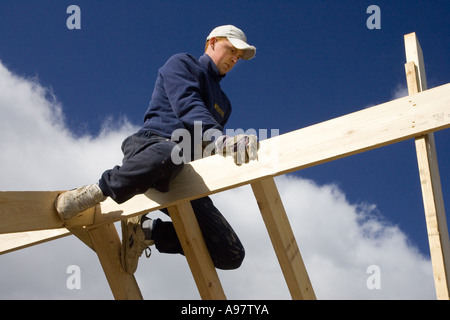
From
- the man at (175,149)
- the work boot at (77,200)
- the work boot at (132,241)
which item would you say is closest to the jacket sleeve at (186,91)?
the man at (175,149)

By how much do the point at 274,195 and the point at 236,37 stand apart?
31.9 inches

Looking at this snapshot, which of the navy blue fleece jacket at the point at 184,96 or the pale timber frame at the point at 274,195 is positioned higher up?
the navy blue fleece jacket at the point at 184,96

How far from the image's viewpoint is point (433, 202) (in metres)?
1.93

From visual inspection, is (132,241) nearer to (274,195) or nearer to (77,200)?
(77,200)

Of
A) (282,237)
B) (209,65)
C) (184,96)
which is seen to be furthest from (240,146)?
(209,65)

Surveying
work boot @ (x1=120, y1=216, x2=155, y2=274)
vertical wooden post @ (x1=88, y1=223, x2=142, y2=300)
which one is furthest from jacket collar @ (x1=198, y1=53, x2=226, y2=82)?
vertical wooden post @ (x1=88, y1=223, x2=142, y2=300)

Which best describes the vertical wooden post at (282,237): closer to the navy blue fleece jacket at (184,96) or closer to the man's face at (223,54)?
the navy blue fleece jacket at (184,96)

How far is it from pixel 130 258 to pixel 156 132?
2.32 ft

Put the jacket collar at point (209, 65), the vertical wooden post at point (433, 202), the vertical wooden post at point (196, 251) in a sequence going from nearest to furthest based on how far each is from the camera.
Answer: the vertical wooden post at point (433, 202) < the vertical wooden post at point (196, 251) < the jacket collar at point (209, 65)

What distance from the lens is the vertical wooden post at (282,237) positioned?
2.46 metres

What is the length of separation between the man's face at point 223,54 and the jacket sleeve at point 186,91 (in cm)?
17

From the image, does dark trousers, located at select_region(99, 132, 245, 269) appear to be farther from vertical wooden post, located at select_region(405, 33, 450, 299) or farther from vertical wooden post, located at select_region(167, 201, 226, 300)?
vertical wooden post, located at select_region(405, 33, 450, 299)
